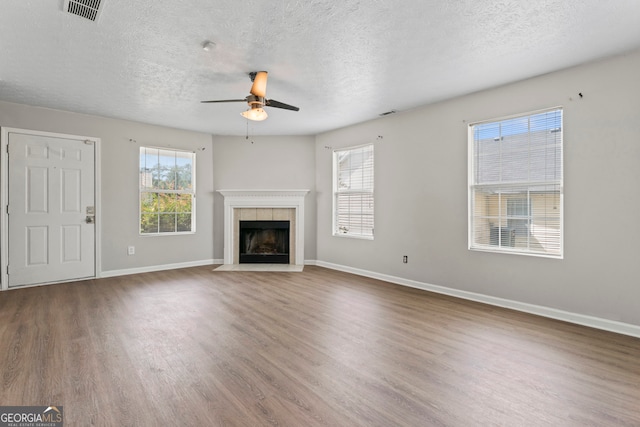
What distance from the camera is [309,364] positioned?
7.41 feet

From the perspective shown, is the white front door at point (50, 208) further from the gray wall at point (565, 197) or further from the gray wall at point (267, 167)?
the gray wall at point (565, 197)

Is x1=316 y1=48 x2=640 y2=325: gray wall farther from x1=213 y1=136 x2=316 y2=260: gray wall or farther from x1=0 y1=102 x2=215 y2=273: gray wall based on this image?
x1=0 y1=102 x2=215 y2=273: gray wall

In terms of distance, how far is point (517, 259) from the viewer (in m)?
3.53

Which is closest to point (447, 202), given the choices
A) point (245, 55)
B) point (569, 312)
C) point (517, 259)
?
point (517, 259)

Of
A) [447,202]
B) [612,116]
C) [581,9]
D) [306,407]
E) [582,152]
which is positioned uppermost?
[581,9]

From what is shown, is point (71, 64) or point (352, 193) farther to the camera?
point (352, 193)

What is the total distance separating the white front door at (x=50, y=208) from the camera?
4.36m

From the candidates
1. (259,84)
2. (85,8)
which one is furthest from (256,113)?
(85,8)

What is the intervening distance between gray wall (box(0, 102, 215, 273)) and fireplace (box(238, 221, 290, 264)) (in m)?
1.02

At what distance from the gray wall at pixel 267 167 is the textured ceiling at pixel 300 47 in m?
2.02

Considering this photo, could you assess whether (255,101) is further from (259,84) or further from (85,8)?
(85,8)

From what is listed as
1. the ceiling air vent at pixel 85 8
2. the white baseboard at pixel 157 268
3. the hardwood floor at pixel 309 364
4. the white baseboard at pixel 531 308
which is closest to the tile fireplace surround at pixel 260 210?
the white baseboard at pixel 157 268

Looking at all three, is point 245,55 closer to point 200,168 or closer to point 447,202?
point 447,202

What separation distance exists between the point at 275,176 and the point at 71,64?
3621 mm
